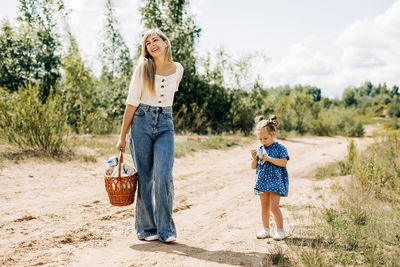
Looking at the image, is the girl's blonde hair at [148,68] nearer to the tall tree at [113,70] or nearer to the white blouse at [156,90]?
the white blouse at [156,90]

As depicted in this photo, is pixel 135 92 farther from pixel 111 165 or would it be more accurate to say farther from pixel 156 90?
pixel 111 165

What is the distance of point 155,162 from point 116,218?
5.10 ft

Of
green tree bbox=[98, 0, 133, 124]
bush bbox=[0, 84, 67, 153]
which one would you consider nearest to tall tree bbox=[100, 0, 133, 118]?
green tree bbox=[98, 0, 133, 124]

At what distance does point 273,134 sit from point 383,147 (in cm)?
686

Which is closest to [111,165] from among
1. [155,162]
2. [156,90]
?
[155,162]

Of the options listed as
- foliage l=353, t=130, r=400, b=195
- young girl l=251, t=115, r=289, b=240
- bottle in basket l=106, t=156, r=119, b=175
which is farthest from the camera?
foliage l=353, t=130, r=400, b=195

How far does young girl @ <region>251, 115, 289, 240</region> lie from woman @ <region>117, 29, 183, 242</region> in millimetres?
999

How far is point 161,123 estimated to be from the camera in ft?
12.4

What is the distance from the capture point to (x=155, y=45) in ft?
12.4

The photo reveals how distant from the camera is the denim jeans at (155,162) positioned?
12.1 ft

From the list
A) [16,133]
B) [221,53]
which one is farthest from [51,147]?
[221,53]

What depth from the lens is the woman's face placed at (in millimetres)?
3781

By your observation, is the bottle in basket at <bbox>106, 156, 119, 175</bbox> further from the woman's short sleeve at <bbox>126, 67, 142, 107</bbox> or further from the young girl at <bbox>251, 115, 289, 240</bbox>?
the young girl at <bbox>251, 115, 289, 240</bbox>

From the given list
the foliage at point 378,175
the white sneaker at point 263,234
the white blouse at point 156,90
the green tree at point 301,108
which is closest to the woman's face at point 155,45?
the white blouse at point 156,90
